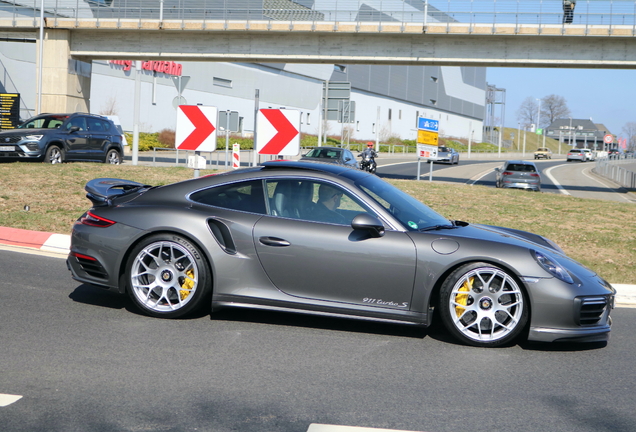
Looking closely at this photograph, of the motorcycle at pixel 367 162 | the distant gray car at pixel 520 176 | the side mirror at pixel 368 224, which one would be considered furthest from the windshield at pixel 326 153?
the side mirror at pixel 368 224

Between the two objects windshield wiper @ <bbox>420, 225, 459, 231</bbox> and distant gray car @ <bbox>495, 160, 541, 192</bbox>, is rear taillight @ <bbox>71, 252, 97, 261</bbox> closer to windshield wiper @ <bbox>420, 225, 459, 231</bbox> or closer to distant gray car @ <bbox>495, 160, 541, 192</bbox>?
windshield wiper @ <bbox>420, 225, 459, 231</bbox>

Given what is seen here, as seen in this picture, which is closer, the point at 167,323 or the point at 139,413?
the point at 139,413

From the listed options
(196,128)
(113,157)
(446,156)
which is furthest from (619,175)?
(196,128)

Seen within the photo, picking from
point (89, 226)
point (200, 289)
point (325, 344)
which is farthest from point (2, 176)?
point (325, 344)

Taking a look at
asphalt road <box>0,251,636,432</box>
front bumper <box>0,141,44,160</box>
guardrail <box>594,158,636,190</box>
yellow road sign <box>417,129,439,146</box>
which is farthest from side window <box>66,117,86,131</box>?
guardrail <box>594,158,636,190</box>

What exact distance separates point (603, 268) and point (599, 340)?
4360mm

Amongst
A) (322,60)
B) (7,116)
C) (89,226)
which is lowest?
(89,226)

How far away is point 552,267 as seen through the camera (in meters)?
5.27

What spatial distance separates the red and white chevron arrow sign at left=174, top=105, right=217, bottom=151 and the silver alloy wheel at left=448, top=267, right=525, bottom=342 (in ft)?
21.4

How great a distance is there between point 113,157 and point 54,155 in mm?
2457

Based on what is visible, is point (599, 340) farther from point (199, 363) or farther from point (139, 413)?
point (139, 413)

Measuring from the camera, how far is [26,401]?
3848 mm

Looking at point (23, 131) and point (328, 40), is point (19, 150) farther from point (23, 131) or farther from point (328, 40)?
point (328, 40)

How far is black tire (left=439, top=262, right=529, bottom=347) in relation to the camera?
525 centimetres
